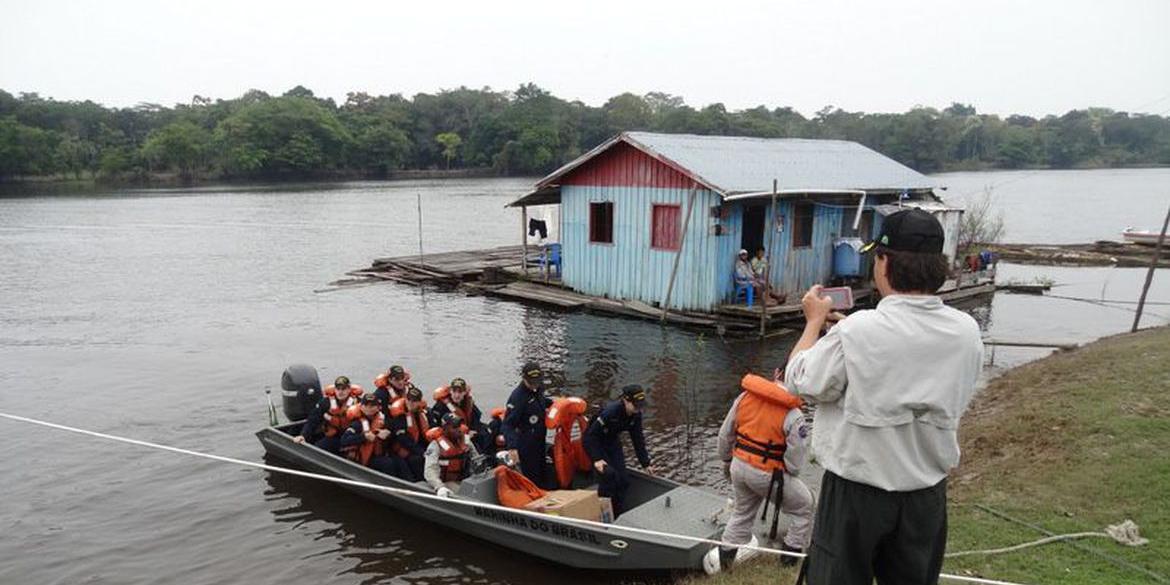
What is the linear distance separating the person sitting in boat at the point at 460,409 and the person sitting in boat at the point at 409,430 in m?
0.25

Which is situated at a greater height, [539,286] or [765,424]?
[765,424]

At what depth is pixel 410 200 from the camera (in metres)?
68.4

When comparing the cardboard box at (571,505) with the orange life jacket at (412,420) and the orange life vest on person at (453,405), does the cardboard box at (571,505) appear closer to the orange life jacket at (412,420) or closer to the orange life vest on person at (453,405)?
the orange life vest on person at (453,405)

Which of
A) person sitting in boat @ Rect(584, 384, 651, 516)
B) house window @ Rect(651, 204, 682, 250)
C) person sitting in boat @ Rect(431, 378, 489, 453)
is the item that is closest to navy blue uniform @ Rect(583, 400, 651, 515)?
person sitting in boat @ Rect(584, 384, 651, 516)

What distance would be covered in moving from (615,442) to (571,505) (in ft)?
3.34

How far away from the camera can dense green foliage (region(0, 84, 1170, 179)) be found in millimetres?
89438

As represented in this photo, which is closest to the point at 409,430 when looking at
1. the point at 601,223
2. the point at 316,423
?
the point at 316,423

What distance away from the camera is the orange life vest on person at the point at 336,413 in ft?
35.6

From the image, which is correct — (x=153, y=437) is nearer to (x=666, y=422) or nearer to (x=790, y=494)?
(x=666, y=422)

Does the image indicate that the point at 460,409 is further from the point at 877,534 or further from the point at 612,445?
the point at 877,534

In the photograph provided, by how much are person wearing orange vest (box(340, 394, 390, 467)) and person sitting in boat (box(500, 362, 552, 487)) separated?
194 cm

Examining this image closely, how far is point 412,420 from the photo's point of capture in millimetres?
10250

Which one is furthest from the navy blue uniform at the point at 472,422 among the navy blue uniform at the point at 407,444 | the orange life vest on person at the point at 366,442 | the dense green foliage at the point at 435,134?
the dense green foliage at the point at 435,134

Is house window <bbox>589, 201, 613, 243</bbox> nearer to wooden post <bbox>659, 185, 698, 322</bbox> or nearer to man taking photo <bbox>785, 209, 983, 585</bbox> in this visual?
wooden post <bbox>659, 185, 698, 322</bbox>
